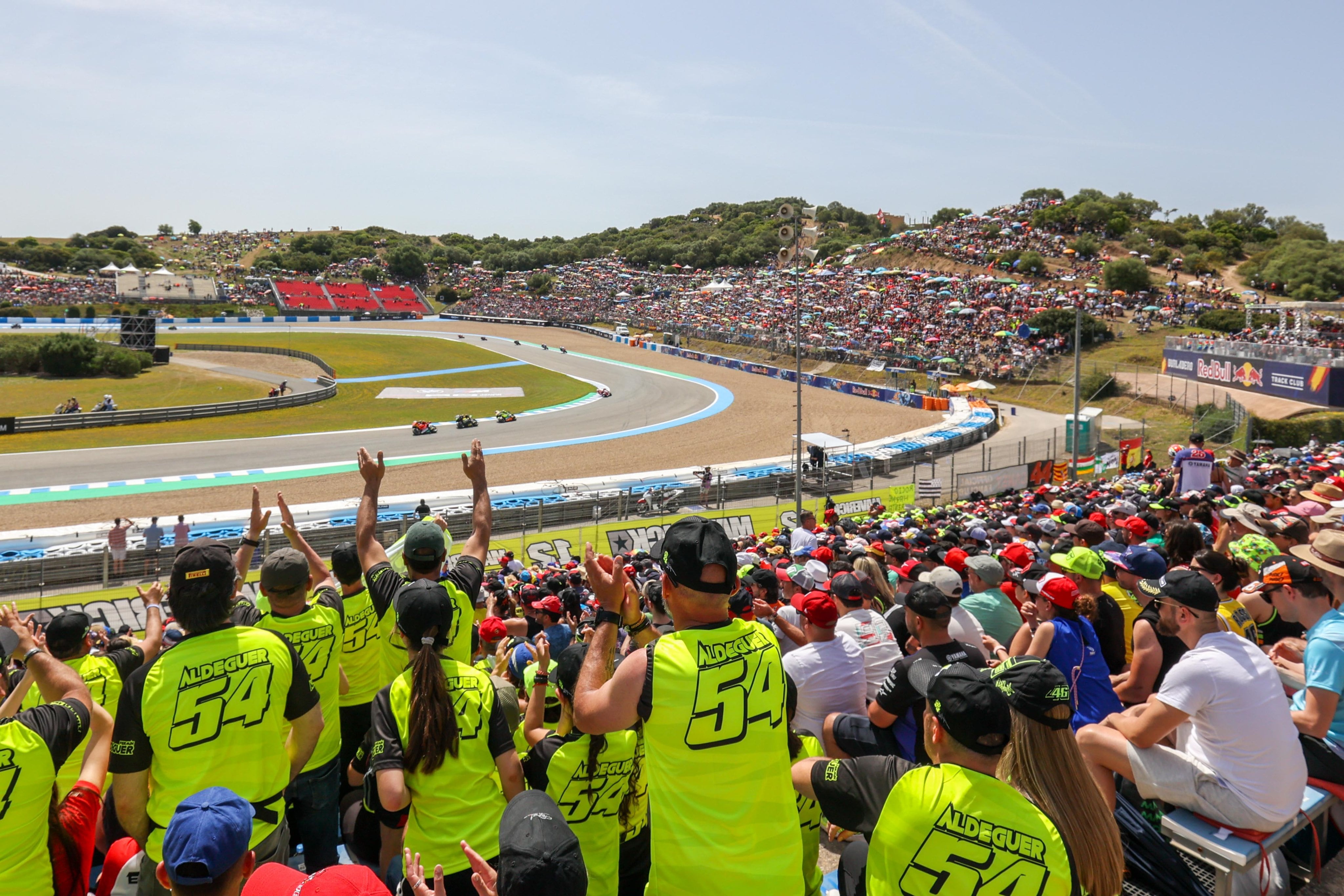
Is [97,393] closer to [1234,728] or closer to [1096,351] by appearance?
[1234,728]

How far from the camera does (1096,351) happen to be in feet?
162

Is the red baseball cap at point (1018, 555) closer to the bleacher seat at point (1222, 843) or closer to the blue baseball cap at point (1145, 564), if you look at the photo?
the blue baseball cap at point (1145, 564)

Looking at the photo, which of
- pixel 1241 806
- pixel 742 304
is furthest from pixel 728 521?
pixel 742 304

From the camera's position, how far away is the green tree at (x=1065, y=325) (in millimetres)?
50375

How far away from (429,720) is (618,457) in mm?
29829

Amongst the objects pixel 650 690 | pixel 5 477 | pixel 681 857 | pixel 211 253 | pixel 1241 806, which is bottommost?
pixel 5 477

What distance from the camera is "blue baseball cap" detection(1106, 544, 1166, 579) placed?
5418 millimetres

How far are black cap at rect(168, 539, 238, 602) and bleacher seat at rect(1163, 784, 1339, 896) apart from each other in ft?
13.4

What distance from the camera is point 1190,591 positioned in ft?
12.1

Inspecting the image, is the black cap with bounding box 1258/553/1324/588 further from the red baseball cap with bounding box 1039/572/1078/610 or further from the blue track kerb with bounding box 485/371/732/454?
the blue track kerb with bounding box 485/371/732/454

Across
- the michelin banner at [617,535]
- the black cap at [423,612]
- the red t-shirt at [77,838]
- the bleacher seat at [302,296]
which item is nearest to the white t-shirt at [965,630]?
the black cap at [423,612]

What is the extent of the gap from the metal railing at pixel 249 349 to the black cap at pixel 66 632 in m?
59.9

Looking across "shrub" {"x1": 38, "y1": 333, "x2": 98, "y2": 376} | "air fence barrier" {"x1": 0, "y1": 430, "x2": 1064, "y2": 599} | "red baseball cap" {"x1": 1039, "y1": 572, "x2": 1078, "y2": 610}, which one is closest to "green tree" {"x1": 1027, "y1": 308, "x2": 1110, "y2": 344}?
"air fence barrier" {"x1": 0, "y1": 430, "x2": 1064, "y2": 599}

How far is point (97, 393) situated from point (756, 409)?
3436cm
